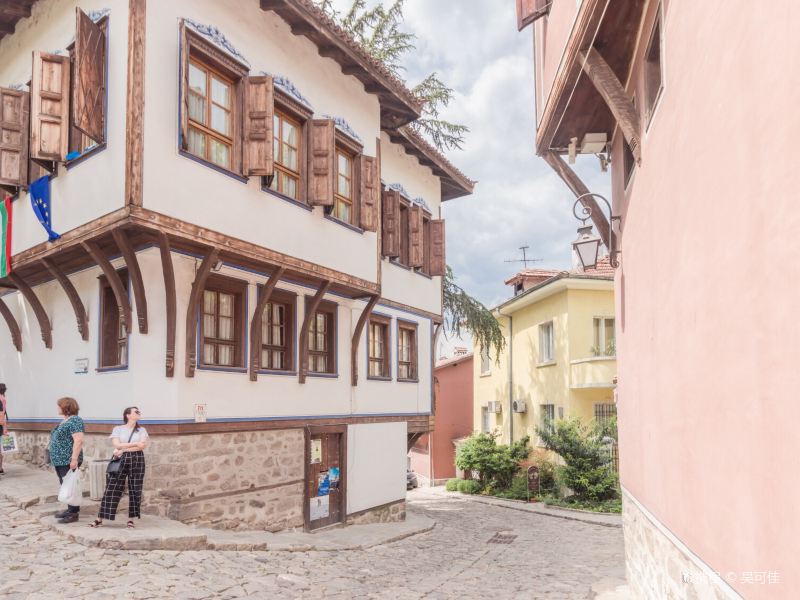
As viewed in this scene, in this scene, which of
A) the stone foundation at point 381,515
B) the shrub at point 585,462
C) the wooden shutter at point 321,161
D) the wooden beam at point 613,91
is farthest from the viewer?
the shrub at point 585,462

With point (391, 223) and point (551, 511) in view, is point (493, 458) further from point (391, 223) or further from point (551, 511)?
point (391, 223)

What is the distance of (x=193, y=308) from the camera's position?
965 cm

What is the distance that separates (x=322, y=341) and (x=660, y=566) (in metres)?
8.39

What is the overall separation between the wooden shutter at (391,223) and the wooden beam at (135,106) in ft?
22.6

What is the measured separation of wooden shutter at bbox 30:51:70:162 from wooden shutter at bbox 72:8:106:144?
75 cm

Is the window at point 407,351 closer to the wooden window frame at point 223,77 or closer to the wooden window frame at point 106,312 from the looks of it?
the wooden window frame at point 223,77

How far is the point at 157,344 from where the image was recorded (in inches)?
375

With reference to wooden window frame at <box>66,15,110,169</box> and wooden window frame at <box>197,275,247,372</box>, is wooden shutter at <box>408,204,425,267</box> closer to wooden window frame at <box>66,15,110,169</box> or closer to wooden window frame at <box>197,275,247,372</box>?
wooden window frame at <box>197,275,247,372</box>

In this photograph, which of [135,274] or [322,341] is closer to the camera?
[135,274]

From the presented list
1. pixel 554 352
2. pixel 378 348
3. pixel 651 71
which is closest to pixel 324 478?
pixel 378 348

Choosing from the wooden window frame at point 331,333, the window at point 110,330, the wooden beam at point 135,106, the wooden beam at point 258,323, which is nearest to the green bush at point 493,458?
the wooden window frame at point 331,333

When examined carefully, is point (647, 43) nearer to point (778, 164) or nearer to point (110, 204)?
point (778, 164)

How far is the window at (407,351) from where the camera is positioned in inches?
636

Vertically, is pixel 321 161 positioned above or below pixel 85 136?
above
